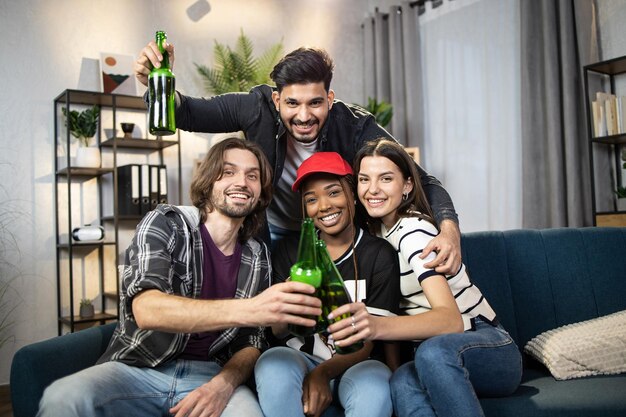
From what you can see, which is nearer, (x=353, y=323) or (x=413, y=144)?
(x=353, y=323)

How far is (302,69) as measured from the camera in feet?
6.56

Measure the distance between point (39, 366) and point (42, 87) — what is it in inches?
115

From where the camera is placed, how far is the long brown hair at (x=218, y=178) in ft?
5.84

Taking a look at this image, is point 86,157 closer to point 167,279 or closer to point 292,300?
point 167,279

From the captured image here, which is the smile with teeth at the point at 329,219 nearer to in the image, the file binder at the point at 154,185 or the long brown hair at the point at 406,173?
the long brown hair at the point at 406,173

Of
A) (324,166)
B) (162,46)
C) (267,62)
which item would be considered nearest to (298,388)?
(324,166)


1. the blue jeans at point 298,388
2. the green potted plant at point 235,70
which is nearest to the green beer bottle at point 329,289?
the blue jeans at point 298,388

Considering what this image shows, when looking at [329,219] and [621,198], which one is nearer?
[329,219]

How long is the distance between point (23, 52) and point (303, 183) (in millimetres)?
2833

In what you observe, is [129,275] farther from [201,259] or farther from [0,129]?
[0,129]

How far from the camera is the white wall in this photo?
3797 mm

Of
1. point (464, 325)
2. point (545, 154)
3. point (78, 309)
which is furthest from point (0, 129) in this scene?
point (545, 154)

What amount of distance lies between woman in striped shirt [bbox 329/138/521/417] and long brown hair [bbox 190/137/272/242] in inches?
11.9

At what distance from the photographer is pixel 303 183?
76.0 inches
